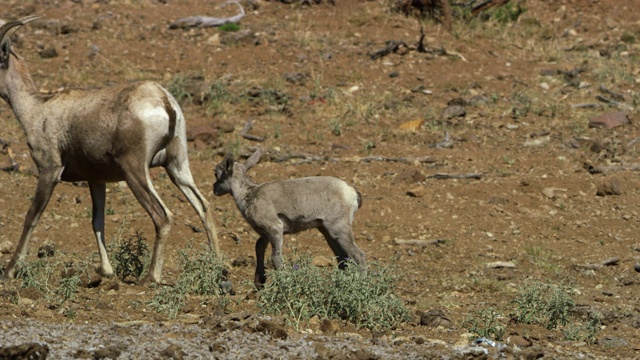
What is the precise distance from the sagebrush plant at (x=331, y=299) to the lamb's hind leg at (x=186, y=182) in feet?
6.12

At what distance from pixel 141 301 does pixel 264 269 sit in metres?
1.26

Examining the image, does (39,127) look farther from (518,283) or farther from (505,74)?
(505,74)

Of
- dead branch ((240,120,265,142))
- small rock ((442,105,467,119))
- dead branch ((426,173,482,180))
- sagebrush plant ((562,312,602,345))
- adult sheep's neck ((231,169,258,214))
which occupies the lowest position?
small rock ((442,105,467,119))

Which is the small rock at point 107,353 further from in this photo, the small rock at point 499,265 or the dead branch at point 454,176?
the dead branch at point 454,176

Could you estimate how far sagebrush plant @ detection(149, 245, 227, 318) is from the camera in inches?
325

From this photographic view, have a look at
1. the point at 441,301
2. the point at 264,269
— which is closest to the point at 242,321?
the point at 264,269

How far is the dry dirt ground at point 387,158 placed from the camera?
25.2ft

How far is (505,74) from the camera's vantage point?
17.6 m

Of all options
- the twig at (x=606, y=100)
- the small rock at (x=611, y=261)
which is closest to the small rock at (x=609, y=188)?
the small rock at (x=611, y=261)

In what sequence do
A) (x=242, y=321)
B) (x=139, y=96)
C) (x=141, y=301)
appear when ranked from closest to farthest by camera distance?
(x=242, y=321), (x=141, y=301), (x=139, y=96)

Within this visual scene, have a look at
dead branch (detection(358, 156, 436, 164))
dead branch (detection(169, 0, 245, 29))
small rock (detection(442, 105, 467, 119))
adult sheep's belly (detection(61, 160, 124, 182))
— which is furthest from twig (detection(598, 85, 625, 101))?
adult sheep's belly (detection(61, 160, 124, 182))

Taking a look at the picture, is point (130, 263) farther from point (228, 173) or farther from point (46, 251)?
point (46, 251)

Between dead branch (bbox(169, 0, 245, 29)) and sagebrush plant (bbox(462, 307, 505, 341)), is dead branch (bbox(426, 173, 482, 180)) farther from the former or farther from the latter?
dead branch (bbox(169, 0, 245, 29))

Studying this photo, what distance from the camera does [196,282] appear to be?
8.73 metres
